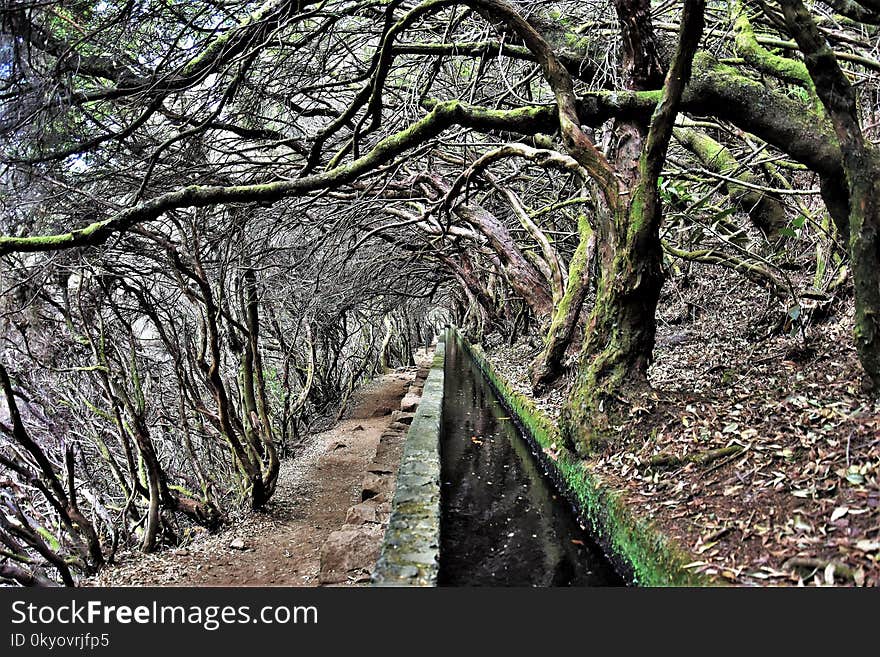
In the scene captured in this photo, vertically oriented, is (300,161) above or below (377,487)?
above

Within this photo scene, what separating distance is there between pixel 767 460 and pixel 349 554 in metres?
3.20

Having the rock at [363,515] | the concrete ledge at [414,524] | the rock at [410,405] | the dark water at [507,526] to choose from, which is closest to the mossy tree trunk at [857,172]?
the dark water at [507,526]

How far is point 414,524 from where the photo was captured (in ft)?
14.6

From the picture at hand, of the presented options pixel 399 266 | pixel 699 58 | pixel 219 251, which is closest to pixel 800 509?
pixel 699 58

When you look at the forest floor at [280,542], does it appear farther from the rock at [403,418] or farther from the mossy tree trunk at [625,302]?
the mossy tree trunk at [625,302]

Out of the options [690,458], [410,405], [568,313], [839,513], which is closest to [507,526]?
[690,458]

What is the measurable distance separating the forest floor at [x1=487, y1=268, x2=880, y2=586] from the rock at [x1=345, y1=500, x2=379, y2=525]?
7.38 feet

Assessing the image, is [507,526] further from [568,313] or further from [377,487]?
[568,313]

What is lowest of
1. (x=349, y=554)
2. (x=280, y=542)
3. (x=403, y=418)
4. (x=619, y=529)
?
(x=403, y=418)

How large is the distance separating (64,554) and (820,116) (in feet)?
28.4

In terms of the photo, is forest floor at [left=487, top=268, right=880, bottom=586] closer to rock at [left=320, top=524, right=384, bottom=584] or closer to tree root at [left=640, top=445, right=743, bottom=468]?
tree root at [left=640, top=445, right=743, bottom=468]

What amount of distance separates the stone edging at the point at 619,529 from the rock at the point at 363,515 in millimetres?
Result: 1978

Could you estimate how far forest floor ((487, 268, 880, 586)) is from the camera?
9.30ft

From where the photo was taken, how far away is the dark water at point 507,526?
445 cm
